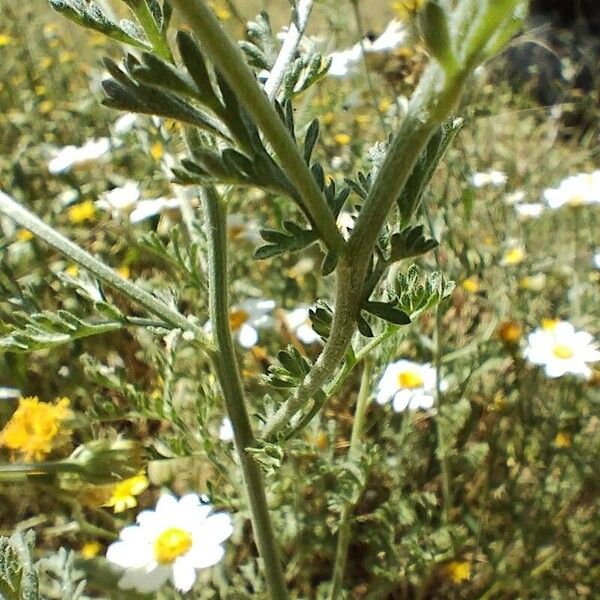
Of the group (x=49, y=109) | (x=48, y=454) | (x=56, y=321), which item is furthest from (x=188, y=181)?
(x=49, y=109)

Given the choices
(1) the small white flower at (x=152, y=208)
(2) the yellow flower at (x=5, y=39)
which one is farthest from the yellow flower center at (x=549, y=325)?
(2) the yellow flower at (x=5, y=39)

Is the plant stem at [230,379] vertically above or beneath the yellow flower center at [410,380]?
beneath

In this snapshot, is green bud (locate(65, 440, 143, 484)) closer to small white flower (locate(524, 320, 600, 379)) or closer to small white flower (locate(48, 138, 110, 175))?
small white flower (locate(524, 320, 600, 379))

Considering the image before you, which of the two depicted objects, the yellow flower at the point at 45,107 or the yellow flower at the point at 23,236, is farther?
the yellow flower at the point at 45,107

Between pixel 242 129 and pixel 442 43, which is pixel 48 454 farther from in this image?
pixel 442 43

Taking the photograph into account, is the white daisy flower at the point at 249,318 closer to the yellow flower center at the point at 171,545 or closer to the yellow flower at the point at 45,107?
the yellow flower center at the point at 171,545

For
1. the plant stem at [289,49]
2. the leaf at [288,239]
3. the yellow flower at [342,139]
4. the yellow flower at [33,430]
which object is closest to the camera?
the leaf at [288,239]

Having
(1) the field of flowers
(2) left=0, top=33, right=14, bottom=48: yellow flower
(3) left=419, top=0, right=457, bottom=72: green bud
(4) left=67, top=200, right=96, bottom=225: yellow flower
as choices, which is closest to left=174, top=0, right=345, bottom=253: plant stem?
(1) the field of flowers
